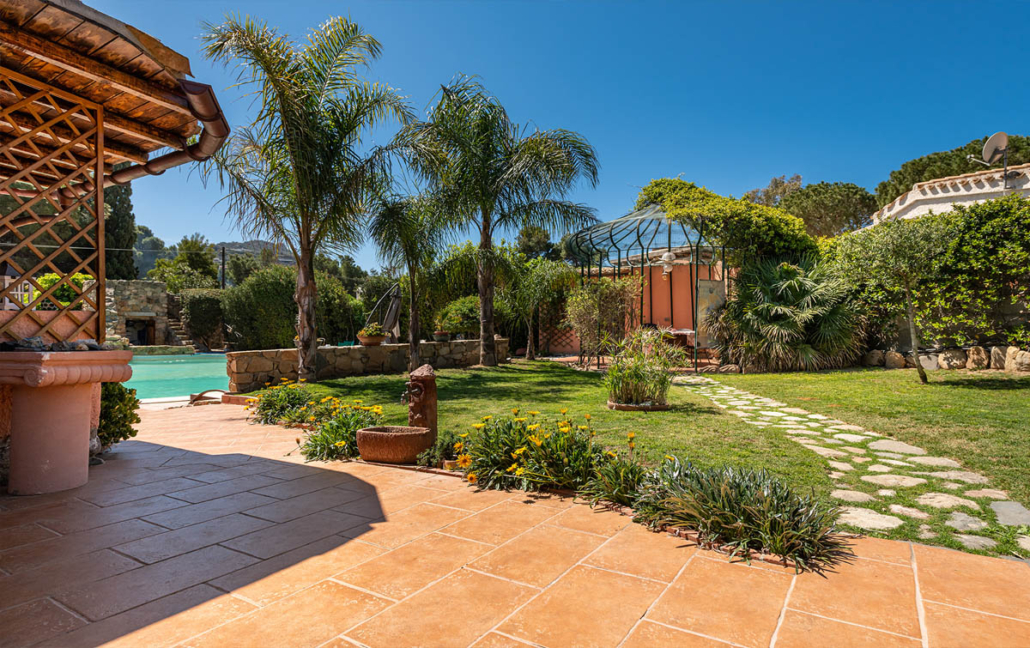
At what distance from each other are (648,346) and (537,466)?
3.63m

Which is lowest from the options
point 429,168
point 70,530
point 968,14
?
point 70,530

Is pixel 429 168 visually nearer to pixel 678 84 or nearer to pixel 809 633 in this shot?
pixel 678 84

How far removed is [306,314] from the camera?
29.0 feet

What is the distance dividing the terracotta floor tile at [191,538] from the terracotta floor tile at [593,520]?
1685 mm

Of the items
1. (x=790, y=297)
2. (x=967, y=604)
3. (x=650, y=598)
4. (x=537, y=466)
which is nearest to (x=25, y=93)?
(x=537, y=466)

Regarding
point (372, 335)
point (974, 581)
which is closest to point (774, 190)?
point (372, 335)

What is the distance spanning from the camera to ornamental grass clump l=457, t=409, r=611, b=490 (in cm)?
358

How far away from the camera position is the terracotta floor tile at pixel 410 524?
2756 millimetres

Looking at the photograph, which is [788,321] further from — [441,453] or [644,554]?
[644,554]

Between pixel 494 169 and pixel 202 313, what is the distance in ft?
53.6

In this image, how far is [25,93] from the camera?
401 centimetres

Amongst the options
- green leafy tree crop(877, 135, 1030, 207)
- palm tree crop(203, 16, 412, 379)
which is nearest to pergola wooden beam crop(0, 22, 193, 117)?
palm tree crop(203, 16, 412, 379)

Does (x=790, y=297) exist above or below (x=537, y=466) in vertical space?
above

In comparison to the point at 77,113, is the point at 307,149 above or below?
above
